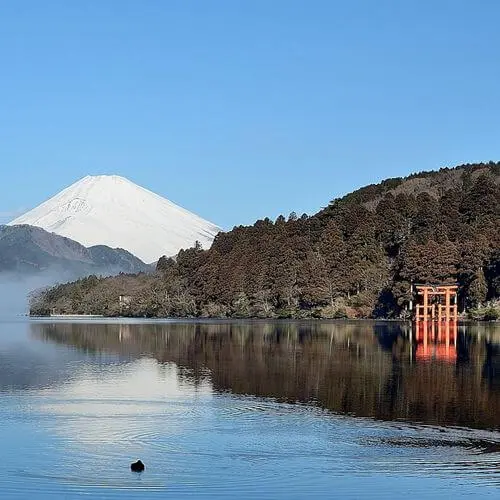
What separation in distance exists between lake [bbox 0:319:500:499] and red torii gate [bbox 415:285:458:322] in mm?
41921

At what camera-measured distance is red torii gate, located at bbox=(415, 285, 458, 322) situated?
84875 mm

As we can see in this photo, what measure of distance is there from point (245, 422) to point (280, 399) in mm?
4540

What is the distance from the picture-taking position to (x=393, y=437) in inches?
821

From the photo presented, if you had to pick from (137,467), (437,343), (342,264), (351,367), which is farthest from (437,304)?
(137,467)

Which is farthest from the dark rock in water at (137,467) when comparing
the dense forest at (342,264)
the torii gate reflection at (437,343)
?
the dense forest at (342,264)

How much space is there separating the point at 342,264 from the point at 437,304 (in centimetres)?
1726

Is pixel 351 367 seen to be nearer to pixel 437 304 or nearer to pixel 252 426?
pixel 252 426

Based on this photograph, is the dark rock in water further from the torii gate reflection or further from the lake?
the torii gate reflection

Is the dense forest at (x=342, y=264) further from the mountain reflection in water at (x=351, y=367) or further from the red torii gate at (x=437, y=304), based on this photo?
the mountain reflection in water at (x=351, y=367)

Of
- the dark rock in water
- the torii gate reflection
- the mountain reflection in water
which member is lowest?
the dark rock in water

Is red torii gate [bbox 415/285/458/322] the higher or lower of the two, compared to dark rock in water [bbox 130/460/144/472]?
higher

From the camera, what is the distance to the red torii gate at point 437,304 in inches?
3342

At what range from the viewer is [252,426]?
22469 millimetres

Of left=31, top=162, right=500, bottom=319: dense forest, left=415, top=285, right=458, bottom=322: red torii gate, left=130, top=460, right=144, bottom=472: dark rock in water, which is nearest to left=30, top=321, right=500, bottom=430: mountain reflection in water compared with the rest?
left=130, top=460, right=144, bottom=472: dark rock in water
